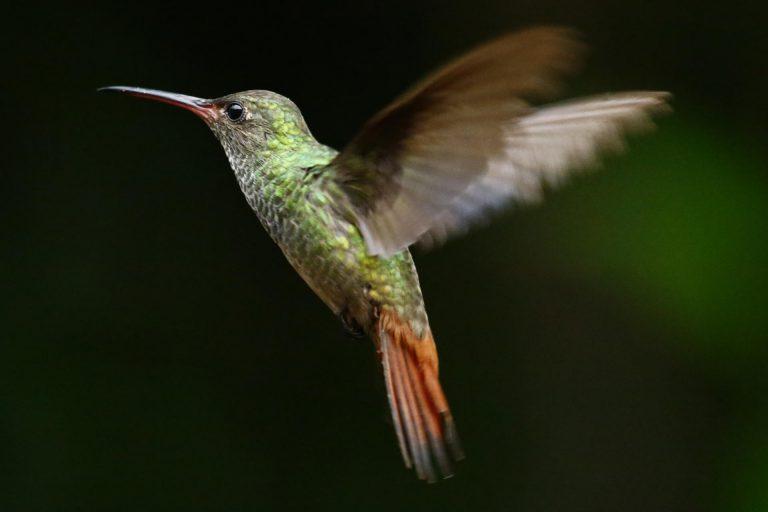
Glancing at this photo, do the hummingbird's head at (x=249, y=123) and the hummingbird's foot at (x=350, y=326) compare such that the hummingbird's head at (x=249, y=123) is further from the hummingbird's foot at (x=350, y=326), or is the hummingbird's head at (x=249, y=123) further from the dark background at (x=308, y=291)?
the dark background at (x=308, y=291)

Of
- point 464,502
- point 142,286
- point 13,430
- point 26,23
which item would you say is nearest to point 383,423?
point 464,502

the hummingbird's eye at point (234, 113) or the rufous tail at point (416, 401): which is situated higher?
the hummingbird's eye at point (234, 113)

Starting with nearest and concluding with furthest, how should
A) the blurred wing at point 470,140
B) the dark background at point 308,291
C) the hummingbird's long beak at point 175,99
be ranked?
the blurred wing at point 470,140 < the hummingbird's long beak at point 175,99 < the dark background at point 308,291

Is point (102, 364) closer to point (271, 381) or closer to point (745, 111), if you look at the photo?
point (271, 381)

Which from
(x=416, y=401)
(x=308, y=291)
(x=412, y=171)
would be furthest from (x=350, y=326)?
(x=308, y=291)

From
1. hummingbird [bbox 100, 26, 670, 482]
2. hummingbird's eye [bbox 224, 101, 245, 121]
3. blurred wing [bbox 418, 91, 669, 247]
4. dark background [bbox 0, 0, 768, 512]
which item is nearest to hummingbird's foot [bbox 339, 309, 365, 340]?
hummingbird [bbox 100, 26, 670, 482]

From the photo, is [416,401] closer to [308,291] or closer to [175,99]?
[175,99]

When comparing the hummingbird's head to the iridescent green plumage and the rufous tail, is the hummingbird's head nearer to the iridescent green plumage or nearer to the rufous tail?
the iridescent green plumage

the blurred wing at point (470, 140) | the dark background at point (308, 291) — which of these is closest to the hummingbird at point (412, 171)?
the blurred wing at point (470, 140)
